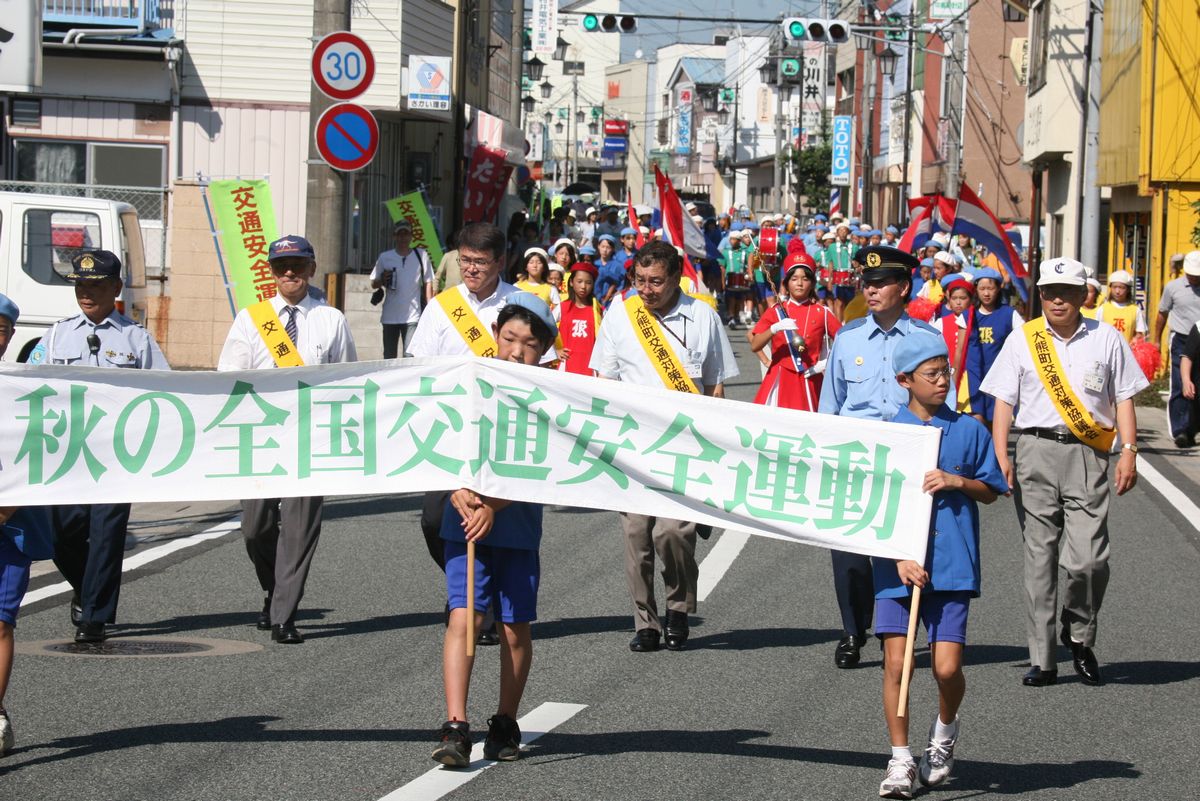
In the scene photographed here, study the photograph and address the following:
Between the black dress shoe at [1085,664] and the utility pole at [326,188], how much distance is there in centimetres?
779

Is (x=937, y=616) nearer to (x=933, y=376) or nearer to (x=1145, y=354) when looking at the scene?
(x=933, y=376)

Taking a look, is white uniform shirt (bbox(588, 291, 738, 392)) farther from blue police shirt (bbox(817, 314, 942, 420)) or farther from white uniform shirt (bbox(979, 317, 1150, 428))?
white uniform shirt (bbox(979, 317, 1150, 428))

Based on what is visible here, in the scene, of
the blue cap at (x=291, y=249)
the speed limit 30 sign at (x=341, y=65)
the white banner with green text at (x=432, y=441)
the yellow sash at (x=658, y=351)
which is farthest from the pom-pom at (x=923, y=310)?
the white banner with green text at (x=432, y=441)

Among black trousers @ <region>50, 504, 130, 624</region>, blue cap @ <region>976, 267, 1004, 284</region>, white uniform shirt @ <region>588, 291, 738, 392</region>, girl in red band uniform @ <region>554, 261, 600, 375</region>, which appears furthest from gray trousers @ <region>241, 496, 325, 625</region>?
blue cap @ <region>976, 267, 1004, 284</region>

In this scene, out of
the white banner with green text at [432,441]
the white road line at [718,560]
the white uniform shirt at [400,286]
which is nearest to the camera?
the white banner with green text at [432,441]

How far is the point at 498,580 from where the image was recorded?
5973 millimetres

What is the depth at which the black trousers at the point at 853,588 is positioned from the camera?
302 inches

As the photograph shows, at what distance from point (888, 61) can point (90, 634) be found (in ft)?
189

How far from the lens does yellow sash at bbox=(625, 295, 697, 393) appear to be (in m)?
8.22

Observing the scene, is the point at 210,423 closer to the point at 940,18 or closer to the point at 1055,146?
the point at 1055,146

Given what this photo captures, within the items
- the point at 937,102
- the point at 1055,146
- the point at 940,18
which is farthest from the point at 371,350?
the point at 937,102

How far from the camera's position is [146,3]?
2358cm

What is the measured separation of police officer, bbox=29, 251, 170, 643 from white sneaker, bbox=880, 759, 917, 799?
3.89m

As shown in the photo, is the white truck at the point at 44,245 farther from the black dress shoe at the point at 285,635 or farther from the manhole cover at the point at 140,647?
the black dress shoe at the point at 285,635
